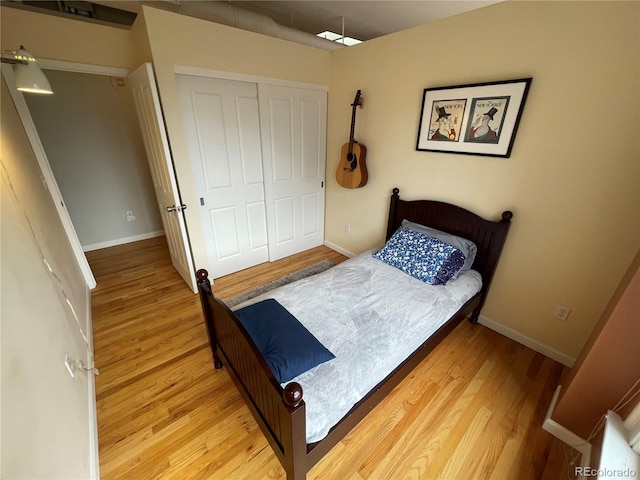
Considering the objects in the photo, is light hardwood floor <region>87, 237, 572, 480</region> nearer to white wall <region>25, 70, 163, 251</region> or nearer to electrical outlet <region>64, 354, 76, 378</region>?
electrical outlet <region>64, 354, 76, 378</region>

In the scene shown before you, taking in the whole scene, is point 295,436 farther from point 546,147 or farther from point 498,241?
point 546,147

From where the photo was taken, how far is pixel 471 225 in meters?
2.05

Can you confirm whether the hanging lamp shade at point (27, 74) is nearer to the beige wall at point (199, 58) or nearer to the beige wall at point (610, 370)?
the beige wall at point (199, 58)

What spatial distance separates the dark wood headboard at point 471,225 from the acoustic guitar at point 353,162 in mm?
539

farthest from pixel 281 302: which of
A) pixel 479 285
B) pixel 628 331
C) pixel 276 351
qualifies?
pixel 628 331

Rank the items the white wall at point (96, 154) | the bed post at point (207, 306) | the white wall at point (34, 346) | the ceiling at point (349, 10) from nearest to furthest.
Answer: the white wall at point (34, 346), the bed post at point (207, 306), the ceiling at point (349, 10), the white wall at point (96, 154)

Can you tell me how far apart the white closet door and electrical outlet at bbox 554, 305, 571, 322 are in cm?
249

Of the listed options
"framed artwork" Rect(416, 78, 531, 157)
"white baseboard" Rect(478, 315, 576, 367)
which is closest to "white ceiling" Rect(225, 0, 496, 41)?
"framed artwork" Rect(416, 78, 531, 157)

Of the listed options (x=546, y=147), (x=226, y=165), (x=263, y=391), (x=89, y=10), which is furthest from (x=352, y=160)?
(x=89, y=10)

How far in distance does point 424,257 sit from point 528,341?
3.40ft

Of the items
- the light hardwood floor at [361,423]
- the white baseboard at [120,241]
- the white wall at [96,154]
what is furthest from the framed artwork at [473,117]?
the white baseboard at [120,241]

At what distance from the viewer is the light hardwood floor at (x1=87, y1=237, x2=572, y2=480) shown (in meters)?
1.28

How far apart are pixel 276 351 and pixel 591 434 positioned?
1.65 meters

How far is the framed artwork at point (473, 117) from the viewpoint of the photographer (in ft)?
5.54
